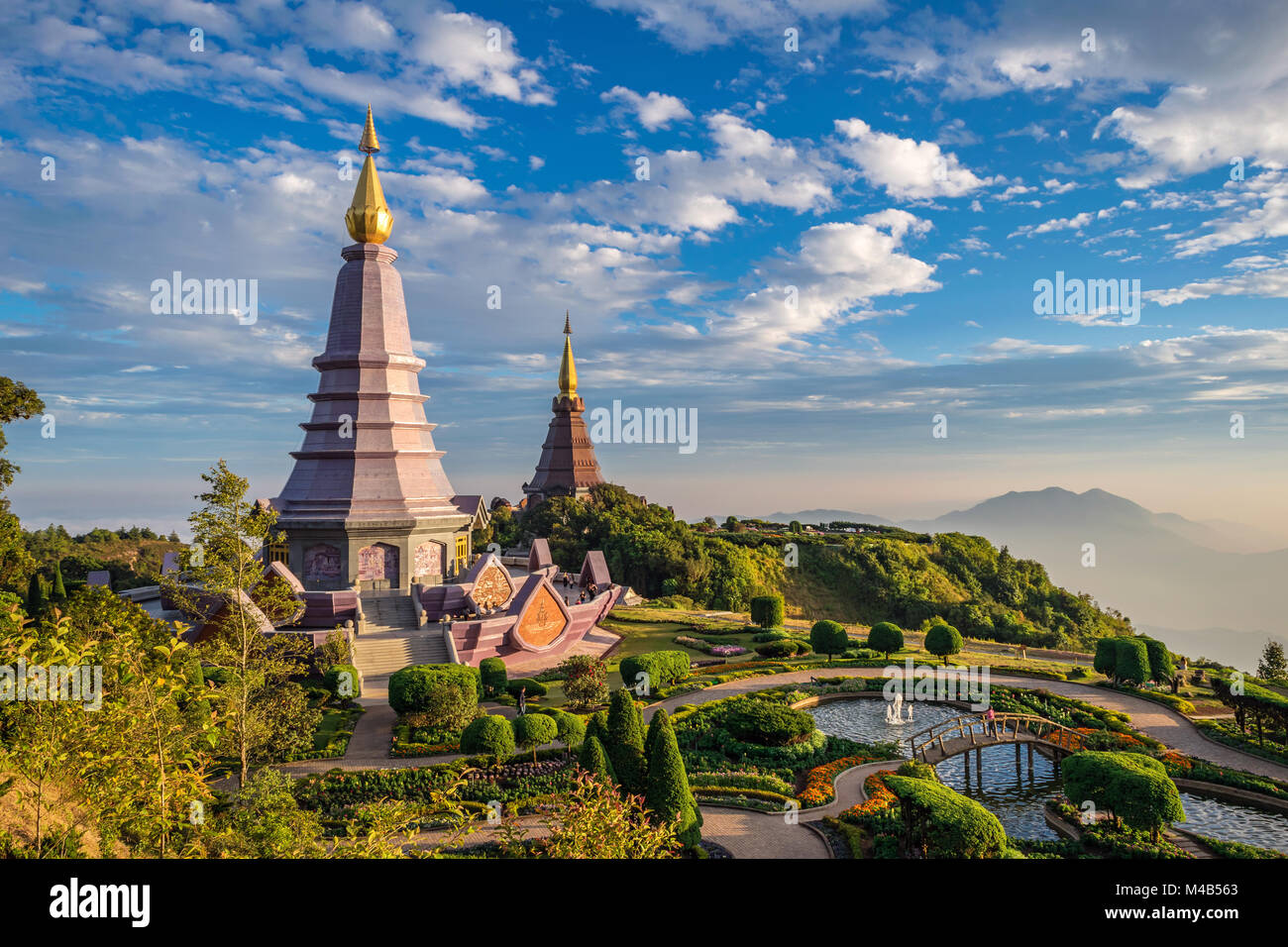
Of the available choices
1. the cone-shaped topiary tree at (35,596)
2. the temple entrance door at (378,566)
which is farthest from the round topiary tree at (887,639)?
the cone-shaped topiary tree at (35,596)

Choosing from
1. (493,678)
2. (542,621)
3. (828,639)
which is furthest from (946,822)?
(542,621)

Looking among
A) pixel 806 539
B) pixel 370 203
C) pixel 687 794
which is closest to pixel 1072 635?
pixel 806 539

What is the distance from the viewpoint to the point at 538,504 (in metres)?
63.2

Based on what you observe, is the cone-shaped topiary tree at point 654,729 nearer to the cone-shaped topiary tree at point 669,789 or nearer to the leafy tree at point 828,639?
the cone-shaped topiary tree at point 669,789

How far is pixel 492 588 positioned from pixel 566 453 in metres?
35.5

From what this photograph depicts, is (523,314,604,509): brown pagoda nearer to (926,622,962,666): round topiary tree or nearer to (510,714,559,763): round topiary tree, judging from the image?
(926,622,962,666): round topiary tree

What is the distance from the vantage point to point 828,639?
36.5m

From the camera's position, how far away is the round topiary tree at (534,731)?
72.0 ft

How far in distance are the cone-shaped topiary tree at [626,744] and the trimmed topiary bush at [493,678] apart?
40.5ft

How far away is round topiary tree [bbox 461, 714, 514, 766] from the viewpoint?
A: 2114 centimetres

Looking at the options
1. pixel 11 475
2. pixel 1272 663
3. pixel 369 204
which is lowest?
pixel 1272 663

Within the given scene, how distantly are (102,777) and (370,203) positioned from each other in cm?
3632

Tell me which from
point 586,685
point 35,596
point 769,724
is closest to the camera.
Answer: point 769,724

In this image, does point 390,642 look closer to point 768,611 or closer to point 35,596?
point 35,596
